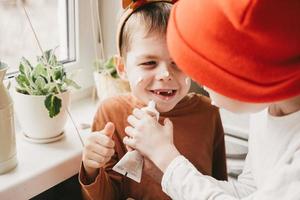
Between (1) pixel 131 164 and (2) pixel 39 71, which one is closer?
(1) pixel 131 164

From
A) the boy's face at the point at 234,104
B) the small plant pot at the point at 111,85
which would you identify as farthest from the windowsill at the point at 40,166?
the boy's face at the point at 234,104

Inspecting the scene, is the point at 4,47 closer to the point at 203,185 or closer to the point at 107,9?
the point at 107,9

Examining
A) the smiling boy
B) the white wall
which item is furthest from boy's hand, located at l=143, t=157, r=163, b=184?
the white wall

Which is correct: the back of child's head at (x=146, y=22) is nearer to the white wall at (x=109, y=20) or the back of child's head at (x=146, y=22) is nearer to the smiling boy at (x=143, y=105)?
the smiling boy at (x=143, y=105)

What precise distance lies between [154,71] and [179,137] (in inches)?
7.7

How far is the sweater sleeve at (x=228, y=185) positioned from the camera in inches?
22.5

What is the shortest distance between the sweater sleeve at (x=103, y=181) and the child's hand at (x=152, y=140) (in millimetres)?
158

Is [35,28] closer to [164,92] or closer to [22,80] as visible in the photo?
[22,80]

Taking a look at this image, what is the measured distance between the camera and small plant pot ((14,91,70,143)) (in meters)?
0.95

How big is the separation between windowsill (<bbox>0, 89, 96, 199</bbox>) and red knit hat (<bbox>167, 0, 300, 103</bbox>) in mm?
472

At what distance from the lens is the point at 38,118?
0.97 m

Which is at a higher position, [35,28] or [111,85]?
[35,28]

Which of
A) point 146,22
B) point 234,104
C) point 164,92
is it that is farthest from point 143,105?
point 234,104

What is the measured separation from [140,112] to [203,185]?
0.19m
